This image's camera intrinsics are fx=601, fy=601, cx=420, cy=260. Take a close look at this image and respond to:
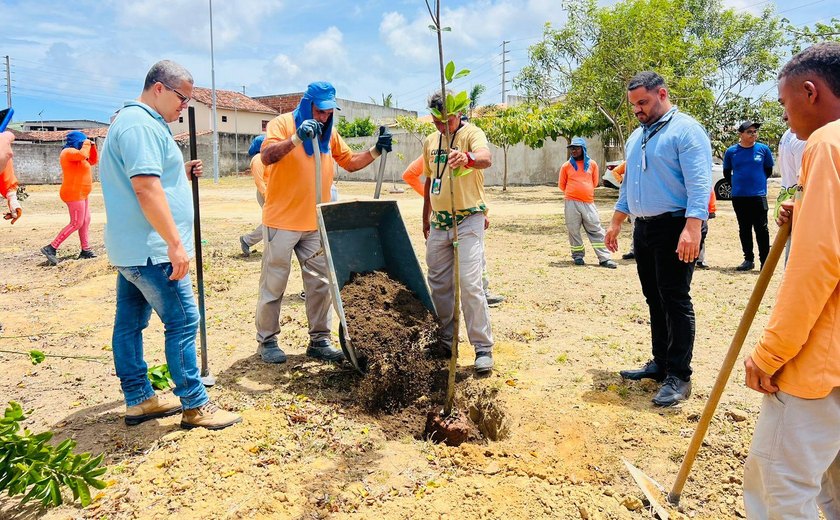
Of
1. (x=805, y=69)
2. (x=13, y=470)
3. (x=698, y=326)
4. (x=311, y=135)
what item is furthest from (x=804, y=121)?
(x=698, y=326)

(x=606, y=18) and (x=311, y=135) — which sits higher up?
(x=606, y=18)

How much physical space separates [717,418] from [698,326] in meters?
2.17

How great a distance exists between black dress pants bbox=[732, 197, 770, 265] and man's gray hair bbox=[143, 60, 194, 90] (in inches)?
299

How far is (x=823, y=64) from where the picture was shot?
6.22 ft

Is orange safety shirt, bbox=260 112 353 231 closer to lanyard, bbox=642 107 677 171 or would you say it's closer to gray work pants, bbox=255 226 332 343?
gray work pants, bbox=255 226 332 343

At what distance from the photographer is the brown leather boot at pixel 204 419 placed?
3510 millimetres

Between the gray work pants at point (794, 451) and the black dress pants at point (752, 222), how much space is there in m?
6.97

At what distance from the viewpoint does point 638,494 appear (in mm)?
2863

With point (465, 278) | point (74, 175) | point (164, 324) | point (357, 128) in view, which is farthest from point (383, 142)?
point (357, 128)

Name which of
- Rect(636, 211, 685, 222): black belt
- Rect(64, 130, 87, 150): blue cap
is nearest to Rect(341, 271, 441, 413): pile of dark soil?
Rect(636, 211, 685, 222): black belt

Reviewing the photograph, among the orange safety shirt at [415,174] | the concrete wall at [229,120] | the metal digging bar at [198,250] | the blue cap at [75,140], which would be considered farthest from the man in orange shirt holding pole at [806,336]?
the concrete wall at [229,120]

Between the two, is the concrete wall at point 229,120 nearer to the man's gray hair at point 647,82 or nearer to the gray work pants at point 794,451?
the man's gray hair at point 647,82

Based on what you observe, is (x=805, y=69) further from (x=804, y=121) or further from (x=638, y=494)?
(x=638, y=494)

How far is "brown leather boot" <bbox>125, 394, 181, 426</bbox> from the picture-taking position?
3654mm
